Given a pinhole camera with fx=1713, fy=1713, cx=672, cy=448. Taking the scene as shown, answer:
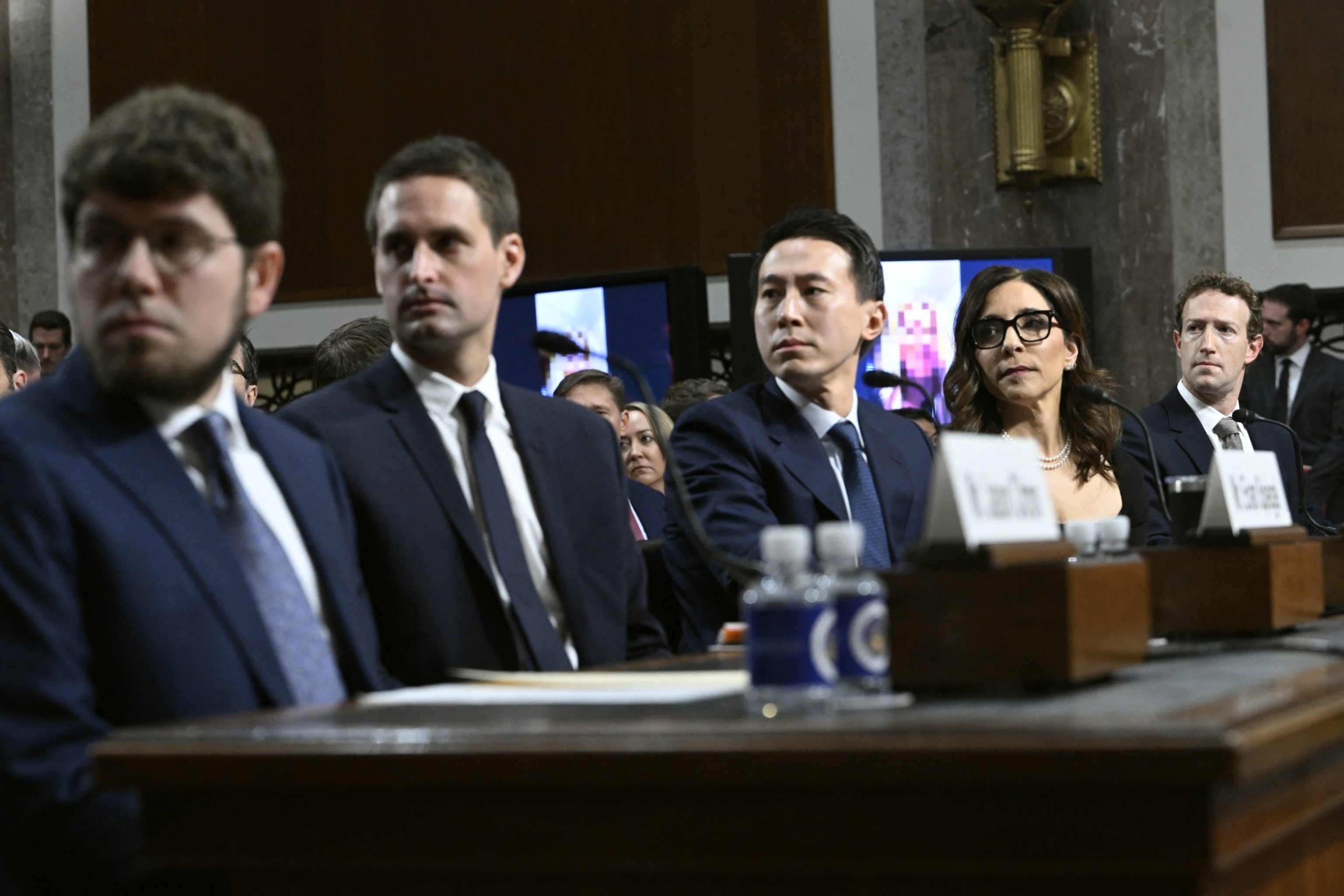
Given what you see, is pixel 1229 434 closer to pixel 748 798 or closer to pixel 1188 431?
pixel 1188 431

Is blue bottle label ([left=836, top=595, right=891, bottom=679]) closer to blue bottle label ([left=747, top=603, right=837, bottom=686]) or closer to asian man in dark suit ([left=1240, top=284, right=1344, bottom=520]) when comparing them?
blue bottle label ([left=747, top=603, right=837, bottom=686])

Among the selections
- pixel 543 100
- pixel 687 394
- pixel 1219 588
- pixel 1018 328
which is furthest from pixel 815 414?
pixel 543 100

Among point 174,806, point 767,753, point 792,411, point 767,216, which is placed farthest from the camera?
point 767,216

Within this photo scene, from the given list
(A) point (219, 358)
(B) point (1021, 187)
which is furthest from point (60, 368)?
(B) point (1021, 187)

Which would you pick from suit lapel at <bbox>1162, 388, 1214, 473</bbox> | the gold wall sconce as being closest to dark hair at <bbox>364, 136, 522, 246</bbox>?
suit lapel at <bbox>1162, 388, 1214, 473</bbox>

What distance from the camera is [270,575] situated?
1869 mm

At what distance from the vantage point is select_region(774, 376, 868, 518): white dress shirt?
3.35 m

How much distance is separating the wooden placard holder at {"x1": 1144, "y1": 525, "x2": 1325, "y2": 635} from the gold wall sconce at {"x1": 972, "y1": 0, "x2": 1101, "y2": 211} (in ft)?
17.3

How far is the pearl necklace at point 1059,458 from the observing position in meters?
4.02

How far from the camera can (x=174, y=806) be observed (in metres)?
1.35

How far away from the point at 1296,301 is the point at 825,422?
4.16 metres

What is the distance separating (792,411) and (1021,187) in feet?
13.8

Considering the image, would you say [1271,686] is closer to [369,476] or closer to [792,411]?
[369,476]

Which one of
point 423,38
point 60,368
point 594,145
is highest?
point 423,38
